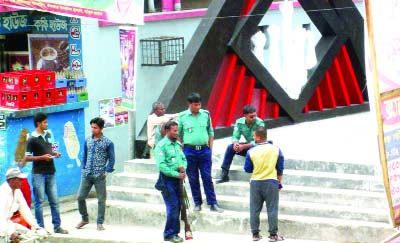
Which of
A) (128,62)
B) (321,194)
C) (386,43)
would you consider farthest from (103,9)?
(386,43)

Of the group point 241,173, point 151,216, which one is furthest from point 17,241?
point 241,173

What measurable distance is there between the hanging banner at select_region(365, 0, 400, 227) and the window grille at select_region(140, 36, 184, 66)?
32.9ft

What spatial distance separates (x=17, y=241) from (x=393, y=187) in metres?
4.88

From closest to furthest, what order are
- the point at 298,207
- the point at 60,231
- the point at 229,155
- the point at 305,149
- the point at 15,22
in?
the point at 298,207, the point at 60,231, the point at 229,155, the point at 305,149, the point at 15,22

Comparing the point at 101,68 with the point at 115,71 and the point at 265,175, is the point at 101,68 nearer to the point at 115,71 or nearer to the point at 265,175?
the point at 115,71

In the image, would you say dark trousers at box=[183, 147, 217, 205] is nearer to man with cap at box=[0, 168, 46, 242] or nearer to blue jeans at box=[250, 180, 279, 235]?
blue jeans at box=[250, 180, 279, 235]

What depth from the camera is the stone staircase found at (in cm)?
1380

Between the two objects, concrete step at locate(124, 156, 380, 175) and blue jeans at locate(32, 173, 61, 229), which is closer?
blue jeans at locate(32, 173, 61, 229)

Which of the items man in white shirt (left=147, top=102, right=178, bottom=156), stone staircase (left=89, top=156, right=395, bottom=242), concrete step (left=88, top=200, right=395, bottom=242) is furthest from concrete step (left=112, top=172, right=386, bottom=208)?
man in white shirt (left=147, top=102, right=178, bottom=156)

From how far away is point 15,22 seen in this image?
17.3 metres

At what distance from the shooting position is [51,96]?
17.3 m

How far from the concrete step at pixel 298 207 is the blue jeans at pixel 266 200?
0.94 metres

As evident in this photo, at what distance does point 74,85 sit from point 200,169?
157 inches

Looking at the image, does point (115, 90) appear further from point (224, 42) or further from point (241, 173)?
point (241, 173)
